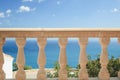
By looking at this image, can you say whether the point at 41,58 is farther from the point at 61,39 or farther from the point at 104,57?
the point at 104,57

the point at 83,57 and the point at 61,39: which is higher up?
the point at 61,39

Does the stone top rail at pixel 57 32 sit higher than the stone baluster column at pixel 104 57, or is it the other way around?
the stone top rail at pixel 57 32

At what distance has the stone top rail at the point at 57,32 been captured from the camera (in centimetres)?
443

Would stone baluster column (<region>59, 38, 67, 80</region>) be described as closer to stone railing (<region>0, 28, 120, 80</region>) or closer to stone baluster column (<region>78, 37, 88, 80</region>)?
stone railing (<region>0, 28, 120, 80</region>)

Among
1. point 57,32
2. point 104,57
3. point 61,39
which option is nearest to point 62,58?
point 61,39

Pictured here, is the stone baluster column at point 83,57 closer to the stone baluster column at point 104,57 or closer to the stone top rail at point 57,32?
the stone top rail at point 57,32

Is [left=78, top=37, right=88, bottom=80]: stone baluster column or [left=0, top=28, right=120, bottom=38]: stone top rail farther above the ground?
[left=0, top=28, right=120, bottom=38]: stone top rail

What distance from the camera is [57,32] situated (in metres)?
4.45

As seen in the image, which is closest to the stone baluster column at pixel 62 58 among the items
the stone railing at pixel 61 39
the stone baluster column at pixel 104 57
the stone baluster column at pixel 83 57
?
the stone railing at pixel 61 39

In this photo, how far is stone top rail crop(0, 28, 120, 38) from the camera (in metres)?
4.43

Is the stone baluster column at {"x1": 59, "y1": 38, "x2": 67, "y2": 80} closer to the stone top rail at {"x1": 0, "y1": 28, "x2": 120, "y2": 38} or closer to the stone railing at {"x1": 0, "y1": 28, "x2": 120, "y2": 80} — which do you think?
the stone railing at {"x1": 0, "y1": 28, "x2": 120, "y2": 80}

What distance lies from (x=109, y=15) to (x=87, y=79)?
10150 centimetres

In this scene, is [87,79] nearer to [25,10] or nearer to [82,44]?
[82,44]

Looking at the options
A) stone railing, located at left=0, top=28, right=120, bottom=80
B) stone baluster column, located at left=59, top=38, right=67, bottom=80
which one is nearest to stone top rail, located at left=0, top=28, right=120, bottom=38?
stone railing, located at left=0, top=28, right=120, bottom=80
